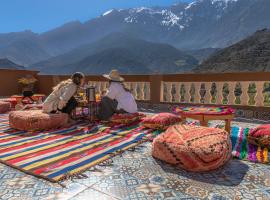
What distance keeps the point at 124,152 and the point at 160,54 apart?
107597 millimetres

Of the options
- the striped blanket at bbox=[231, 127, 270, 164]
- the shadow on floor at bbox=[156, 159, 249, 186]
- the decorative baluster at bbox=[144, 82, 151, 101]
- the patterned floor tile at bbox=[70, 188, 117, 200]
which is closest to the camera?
the patterned floor tile at bbox=[70, 188, 117, 200]

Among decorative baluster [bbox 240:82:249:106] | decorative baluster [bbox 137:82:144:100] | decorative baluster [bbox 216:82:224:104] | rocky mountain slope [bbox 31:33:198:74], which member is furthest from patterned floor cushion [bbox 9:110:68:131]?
rocky mountain slope [bbox 31:33:198:74]

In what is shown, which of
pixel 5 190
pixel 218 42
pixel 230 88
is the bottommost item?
pixel 5 190

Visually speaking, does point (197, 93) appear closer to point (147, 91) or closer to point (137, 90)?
point (147, 91)

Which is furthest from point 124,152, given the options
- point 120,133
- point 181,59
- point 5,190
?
point 181,59

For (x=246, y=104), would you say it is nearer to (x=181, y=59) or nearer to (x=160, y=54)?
(x=181, y=59)

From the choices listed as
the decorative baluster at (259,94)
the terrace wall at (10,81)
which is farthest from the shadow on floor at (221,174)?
the terrace wall at (10,81)

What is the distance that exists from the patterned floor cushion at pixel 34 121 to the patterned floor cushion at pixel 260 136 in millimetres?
3269

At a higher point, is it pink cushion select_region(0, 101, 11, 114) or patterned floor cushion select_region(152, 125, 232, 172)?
pink cushion select_region(0, 101, 11, 114)

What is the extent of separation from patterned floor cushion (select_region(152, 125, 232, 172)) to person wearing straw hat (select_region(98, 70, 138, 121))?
241 cm

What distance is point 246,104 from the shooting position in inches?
236

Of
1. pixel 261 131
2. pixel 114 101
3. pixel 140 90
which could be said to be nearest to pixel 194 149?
pixel 261 131

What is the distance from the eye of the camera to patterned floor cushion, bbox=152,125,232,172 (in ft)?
9.06

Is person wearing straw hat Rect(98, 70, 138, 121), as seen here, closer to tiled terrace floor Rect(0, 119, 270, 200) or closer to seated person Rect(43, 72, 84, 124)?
seated person Rect(43, 72, 84, 124)
